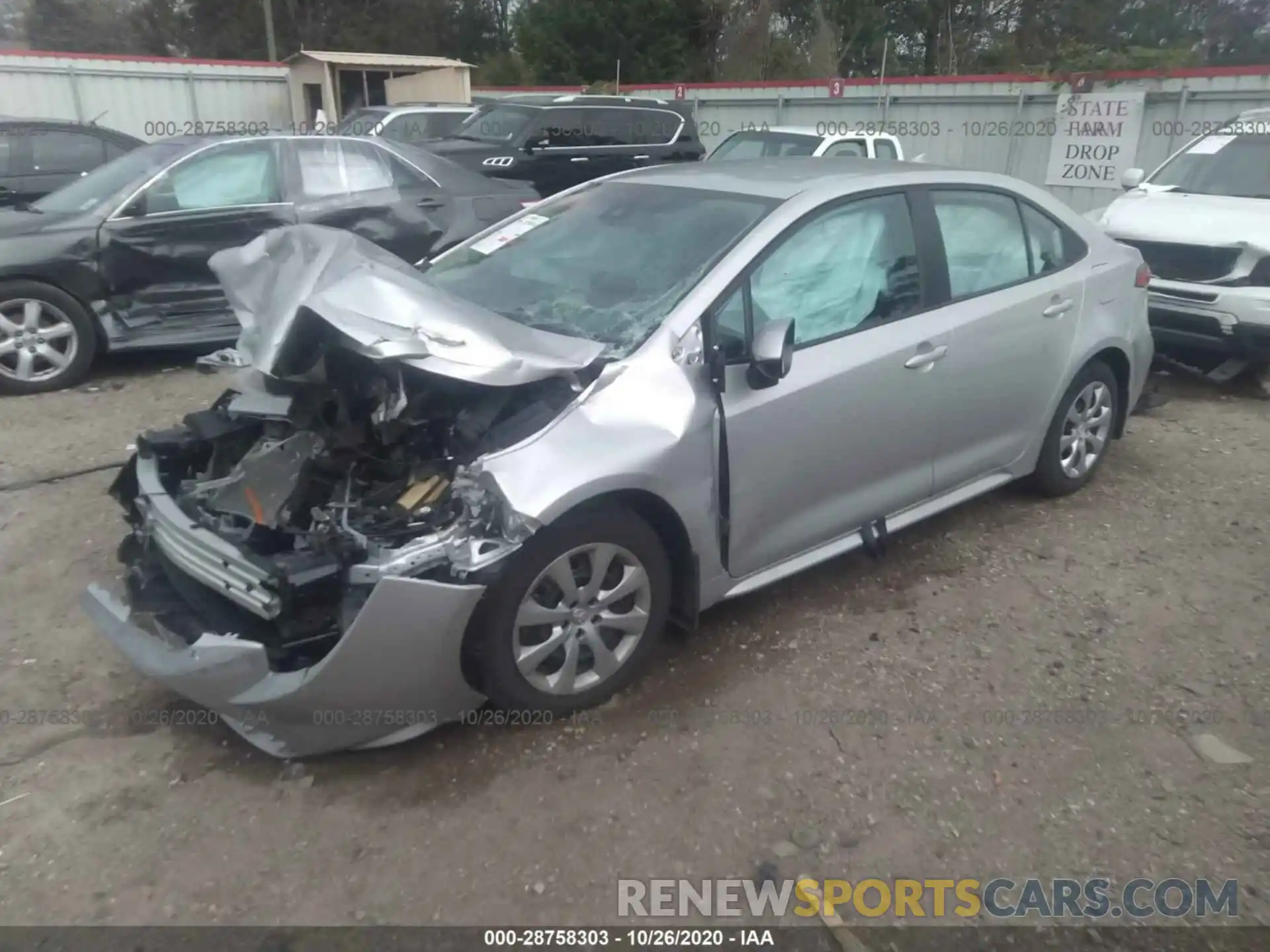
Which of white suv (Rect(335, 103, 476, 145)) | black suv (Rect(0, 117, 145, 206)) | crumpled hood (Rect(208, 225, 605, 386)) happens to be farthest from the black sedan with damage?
white suv (Rect(335, 103, 476, 145))

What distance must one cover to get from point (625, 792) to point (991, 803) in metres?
1.08

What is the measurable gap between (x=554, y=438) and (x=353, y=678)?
2.91 feet

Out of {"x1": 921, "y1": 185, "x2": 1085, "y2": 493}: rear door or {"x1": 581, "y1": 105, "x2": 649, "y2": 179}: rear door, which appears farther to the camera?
{"x1": 581, "y1": 105, "x2": 649, "y2": 179}: rear door

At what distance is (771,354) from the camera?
3.22 metres

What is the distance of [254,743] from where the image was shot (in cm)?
297

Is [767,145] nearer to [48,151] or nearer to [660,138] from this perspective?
[660,138]

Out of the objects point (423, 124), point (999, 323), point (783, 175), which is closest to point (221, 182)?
point (783, 175)

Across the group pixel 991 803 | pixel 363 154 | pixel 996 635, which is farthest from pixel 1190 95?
pixel 991 803

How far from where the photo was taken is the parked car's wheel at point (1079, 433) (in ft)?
15.7

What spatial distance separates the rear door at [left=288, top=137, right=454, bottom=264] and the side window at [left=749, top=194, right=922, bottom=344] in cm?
408

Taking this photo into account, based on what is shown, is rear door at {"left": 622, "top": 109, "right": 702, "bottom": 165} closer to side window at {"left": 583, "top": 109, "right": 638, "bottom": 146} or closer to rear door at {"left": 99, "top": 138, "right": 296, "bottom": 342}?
side window at {"left": 583, "top": 109, "right": 638, "bottom": 146}

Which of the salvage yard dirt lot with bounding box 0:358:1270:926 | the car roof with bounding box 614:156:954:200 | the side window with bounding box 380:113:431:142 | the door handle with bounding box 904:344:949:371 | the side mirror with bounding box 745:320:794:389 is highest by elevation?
the car roof with bounding box 614:156:954:200

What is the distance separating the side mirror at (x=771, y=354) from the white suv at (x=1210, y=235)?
4.80 m

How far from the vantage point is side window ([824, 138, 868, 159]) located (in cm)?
1184
